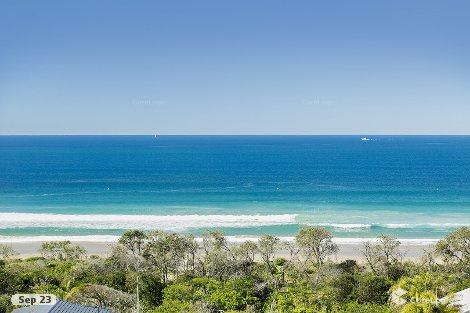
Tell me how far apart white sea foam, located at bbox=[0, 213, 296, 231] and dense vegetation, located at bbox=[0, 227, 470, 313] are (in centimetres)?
1724

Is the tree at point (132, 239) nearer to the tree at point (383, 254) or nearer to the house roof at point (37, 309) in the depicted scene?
the tree at point (383, 254)

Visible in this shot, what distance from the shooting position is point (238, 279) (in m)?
21.5

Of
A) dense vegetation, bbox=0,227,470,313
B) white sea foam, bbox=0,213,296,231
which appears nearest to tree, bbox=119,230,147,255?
dense vegetation, bbox=0,227,470,313

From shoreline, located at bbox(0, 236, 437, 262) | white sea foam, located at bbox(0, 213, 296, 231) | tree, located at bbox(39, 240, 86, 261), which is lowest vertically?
shoreline, located at bbox(0, 236, 437, 262)

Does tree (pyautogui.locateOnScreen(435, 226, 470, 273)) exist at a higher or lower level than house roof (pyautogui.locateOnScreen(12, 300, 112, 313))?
lower

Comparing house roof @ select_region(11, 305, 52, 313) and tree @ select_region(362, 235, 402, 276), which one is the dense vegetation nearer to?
tree @ select_region(362, 235, 402, 276)

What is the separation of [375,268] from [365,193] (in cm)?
4255

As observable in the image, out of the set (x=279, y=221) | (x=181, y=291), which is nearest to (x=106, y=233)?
(x=279, y=221)

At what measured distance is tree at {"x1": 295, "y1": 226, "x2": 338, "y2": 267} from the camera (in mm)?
27984

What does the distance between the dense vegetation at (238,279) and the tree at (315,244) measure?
0.06 metres

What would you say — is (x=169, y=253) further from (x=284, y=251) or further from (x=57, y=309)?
(x=57, y=309)

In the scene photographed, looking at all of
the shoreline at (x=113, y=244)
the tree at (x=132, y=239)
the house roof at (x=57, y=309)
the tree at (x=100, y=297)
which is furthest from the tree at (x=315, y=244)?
the house roof at (x=57, y=309)

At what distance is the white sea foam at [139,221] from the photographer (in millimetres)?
48250

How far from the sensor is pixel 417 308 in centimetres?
1469
